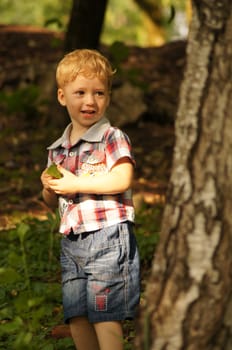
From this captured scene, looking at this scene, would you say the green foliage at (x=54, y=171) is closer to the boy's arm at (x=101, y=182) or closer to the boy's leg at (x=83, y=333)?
the boy's arm at (x=101, y=182)

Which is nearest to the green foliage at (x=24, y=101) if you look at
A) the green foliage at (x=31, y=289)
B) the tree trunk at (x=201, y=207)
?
the green foliage at (x=31, y=289)

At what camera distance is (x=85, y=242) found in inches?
151

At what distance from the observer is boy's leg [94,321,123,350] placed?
3.83 metres

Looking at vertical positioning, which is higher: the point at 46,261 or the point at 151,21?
the point at 151,21

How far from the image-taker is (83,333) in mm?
3990

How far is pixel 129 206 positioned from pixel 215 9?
4.10ft

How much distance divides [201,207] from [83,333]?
4.18ft

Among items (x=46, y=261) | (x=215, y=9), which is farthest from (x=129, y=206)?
(x=46, y=261)

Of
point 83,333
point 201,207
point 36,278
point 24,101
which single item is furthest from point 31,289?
point 24,101

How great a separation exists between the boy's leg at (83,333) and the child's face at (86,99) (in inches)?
Answer: 36.8

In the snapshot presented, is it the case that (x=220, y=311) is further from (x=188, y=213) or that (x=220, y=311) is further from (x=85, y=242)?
(x=85, y=242)

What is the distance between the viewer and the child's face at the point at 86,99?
3.95 meters

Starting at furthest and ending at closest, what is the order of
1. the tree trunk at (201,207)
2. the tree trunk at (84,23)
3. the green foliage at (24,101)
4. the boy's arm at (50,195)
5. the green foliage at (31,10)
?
the green foliage at (31,10) → the green foliage at (24,101) → the tree trunk at (84,23) → the boy's arm at (50,195) → the tree trunk at (201,207)

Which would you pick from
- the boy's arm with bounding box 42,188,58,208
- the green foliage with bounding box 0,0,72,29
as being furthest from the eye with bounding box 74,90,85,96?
the green foliage with bounding box 0,0,72,29
